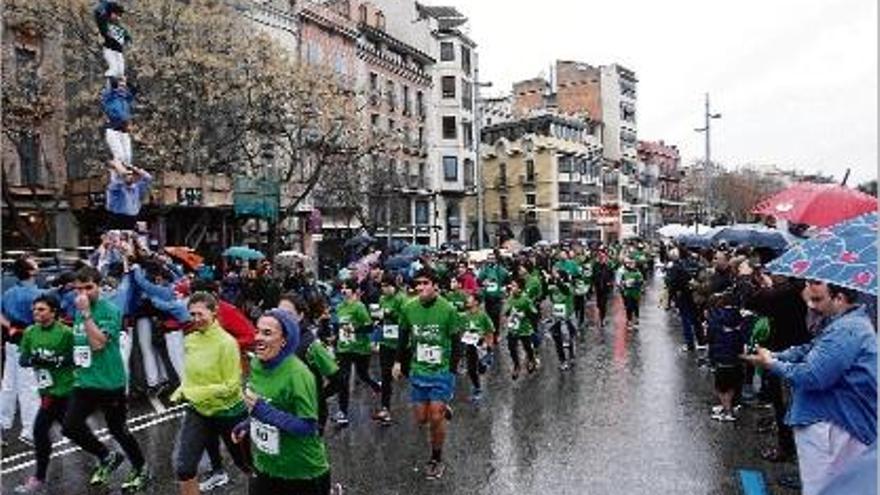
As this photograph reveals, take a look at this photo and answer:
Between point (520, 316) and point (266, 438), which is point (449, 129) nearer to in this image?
point (520, 316)

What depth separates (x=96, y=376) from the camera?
8.05m

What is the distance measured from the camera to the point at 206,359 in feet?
22.7

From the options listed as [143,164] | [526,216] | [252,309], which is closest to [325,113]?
[143,164]

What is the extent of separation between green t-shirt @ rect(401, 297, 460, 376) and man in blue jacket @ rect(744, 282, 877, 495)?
391 cm

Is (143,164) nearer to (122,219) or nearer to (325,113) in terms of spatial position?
(325,113)

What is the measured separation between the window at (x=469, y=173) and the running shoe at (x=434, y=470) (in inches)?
2121

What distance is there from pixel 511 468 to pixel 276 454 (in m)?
3.83

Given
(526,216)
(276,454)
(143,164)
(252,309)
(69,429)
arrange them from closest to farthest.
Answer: (276,454) → (69,429) → (252,309) → (143,164) → (526,216)

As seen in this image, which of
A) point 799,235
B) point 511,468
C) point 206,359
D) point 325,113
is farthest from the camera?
point 325,113

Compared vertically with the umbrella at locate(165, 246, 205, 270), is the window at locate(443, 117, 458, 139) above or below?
above

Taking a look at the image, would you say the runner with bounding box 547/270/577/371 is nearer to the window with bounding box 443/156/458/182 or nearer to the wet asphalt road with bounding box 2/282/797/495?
the wet asphalt road with bounding box 2/282/797/495

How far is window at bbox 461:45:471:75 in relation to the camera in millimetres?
62628

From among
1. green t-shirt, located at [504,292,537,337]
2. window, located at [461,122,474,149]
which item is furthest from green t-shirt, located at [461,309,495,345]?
window, located at [461,122,474,149]

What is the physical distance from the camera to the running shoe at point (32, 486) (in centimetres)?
827
